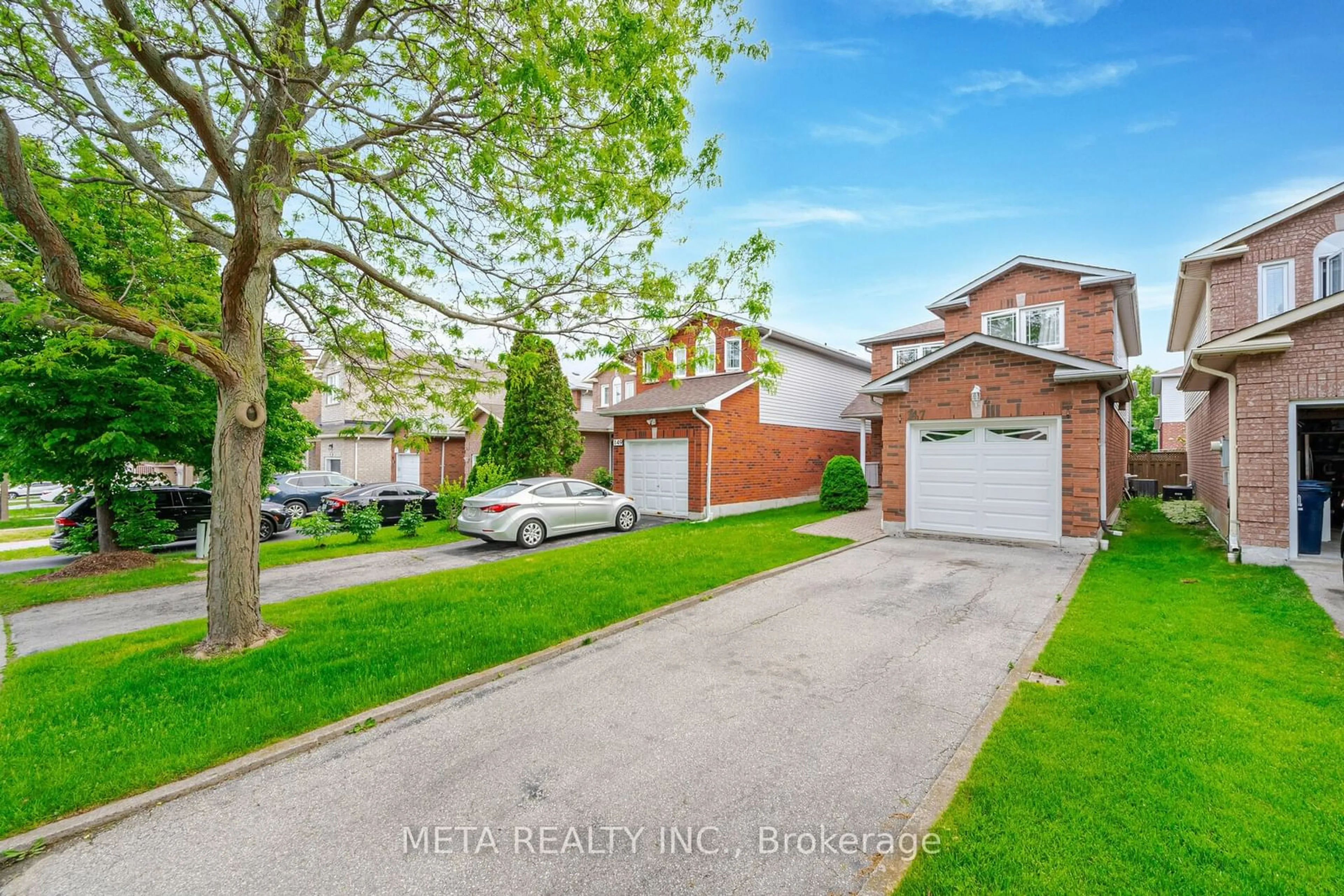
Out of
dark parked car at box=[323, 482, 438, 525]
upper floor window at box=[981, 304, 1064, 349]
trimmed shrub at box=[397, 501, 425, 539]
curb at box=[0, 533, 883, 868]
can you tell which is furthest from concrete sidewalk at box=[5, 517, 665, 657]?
upper floor window at box=[981, 304, 1064, 349]

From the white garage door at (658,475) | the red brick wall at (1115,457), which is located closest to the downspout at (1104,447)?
the red brick wall at (1115,457)

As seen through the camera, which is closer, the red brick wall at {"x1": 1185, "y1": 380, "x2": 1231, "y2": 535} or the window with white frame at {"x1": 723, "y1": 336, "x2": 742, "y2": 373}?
the red brick wall at {"x1": 1185, "y1": 380, "x2": 1231, "y2": 535}

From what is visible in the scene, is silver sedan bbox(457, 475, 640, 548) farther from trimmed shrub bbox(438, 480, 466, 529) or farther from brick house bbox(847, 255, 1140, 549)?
brick house bbox(847, 255, 1140, 549)

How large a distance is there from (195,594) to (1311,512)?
→ 17.8 meters

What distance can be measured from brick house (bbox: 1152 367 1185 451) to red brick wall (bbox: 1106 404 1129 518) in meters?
15.3

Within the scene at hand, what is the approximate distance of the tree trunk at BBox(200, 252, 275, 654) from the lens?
5.60 metres

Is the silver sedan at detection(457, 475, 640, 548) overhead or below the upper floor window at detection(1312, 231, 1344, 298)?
below

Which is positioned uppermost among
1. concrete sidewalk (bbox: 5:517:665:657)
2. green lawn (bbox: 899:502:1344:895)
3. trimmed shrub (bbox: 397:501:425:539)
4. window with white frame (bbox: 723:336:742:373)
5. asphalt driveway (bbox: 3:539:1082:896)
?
Result: window with white frame (bbox: 723:336:742:373)

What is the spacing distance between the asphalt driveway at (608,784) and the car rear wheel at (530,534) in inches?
261

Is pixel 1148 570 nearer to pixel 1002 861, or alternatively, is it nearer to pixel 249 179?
pixel 1002 861

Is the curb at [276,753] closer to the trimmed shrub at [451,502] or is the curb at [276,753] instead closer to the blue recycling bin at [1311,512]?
the trimmed shrub at [451,502]

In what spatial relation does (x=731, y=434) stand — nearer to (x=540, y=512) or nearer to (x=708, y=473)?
(x=708, y=473)

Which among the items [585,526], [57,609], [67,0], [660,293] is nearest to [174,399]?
[57,609]

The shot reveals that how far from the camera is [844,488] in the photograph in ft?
50.8
